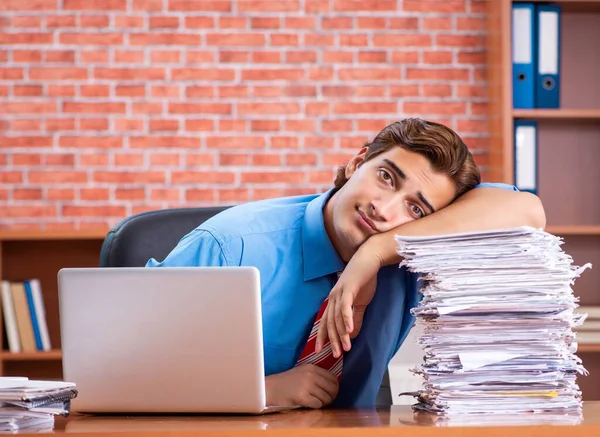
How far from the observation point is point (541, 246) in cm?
116

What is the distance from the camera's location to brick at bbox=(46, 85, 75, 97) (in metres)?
3.42

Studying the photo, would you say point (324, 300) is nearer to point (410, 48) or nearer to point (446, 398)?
point (446, 398)

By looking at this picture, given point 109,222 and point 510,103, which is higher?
point 510,103

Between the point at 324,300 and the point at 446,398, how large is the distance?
53cm

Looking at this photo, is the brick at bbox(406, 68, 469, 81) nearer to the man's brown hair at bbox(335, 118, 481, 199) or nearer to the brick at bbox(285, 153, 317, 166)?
the brick at bbox(285, 153, 317, 166)

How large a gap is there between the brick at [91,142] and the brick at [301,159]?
2.15 ft

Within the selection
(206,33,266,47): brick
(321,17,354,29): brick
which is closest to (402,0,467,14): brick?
(321,17,354,29): brick

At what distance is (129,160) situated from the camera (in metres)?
3.43

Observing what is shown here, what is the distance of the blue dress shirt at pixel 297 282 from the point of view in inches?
63.4

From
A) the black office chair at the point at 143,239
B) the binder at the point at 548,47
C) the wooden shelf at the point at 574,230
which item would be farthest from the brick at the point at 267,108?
the black office chair at the point at 143,239

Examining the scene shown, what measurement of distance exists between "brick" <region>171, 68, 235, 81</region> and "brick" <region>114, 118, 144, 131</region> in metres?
0.23

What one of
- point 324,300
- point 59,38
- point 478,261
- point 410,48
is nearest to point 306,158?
point 410,48

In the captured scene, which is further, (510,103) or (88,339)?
(510,103)

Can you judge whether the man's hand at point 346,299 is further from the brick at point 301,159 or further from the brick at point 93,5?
the brick at point 93,5
